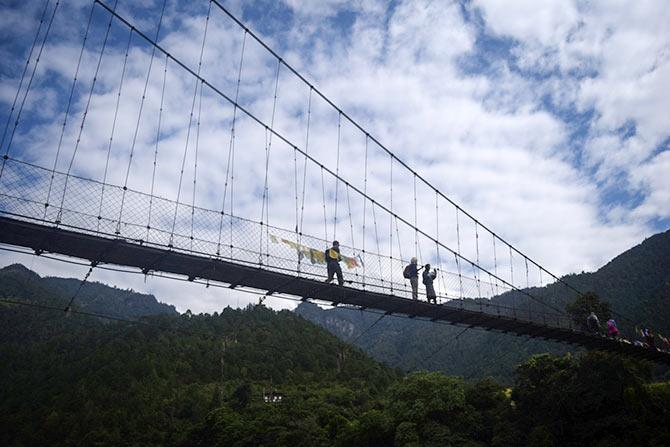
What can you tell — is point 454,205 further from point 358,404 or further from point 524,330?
point 358,404

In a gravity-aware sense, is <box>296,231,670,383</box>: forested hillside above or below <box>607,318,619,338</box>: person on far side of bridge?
above

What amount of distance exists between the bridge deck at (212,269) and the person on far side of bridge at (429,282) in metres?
0.39

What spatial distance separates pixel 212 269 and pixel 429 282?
783 centimetres

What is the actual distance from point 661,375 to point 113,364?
89466 millimetres

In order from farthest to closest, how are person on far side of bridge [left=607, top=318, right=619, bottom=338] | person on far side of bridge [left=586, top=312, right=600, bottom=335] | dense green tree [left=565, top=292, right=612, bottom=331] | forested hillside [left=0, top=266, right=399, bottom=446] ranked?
forested hillside [left=0, top=266, right=399, bottom=446] → dense green tree [left=565, top=292, right=612, bottom=331] → person on far side of bridge [left=607, top=318, right=619, bottom=338] → person on far side of bridge [left=586, top=312, right=600, bottom=335]

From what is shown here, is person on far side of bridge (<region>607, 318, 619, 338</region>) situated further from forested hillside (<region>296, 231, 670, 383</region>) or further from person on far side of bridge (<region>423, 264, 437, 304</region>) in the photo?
forested hillside (<region>296, 231, 670, 383</region>)

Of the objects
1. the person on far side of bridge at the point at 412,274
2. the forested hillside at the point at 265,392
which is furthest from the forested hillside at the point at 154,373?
the person on far side of bridge at the point at 412,274

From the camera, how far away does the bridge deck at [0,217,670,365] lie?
457 inches

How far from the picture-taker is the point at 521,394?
34250 millimetres

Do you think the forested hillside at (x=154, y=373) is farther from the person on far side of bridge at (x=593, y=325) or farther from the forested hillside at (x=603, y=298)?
the person on far side of bridge at (x=593, y=325)

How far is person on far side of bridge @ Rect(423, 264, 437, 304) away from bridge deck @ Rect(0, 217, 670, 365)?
39 centimetres

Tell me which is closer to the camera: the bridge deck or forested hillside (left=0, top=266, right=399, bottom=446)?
the bridge deck

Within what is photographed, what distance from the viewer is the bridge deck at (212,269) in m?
11.6

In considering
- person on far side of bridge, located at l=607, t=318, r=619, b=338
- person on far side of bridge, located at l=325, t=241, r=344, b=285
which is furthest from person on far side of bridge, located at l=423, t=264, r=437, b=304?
person on far side of bridge, located at l=607, t=318, r=619, b=338
